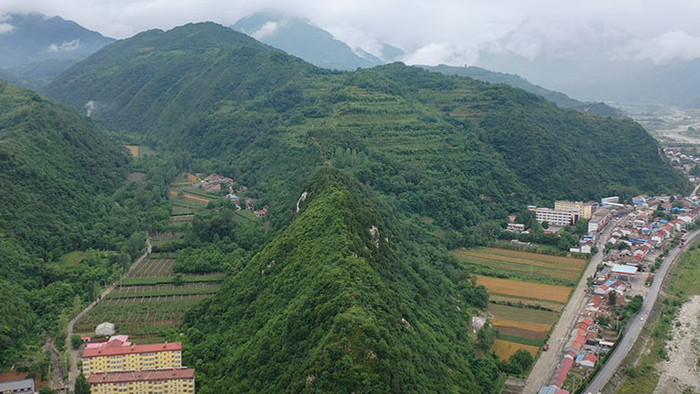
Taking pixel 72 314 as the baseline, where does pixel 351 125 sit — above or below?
above

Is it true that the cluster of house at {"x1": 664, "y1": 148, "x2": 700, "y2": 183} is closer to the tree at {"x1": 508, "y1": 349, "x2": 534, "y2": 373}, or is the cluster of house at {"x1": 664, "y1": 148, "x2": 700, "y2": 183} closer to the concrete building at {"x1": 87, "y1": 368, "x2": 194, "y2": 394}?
the tree at {"x1": 508, "y1": 349, "x2": 534, "y2": 373}

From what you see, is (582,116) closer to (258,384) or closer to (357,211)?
(357,211)

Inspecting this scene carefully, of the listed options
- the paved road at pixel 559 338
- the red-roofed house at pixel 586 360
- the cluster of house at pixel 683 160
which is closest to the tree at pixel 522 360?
the paved road at pixel 559 338

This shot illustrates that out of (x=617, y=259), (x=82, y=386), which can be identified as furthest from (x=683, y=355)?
(x=82, y=386)

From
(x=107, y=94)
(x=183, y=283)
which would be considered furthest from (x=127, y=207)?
(x=107, y=94)

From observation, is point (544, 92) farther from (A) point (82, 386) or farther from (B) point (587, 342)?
(A) point (82, 386)

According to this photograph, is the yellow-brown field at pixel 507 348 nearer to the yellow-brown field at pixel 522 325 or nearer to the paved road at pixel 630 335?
the yellow-brown field at pixel 522 325
